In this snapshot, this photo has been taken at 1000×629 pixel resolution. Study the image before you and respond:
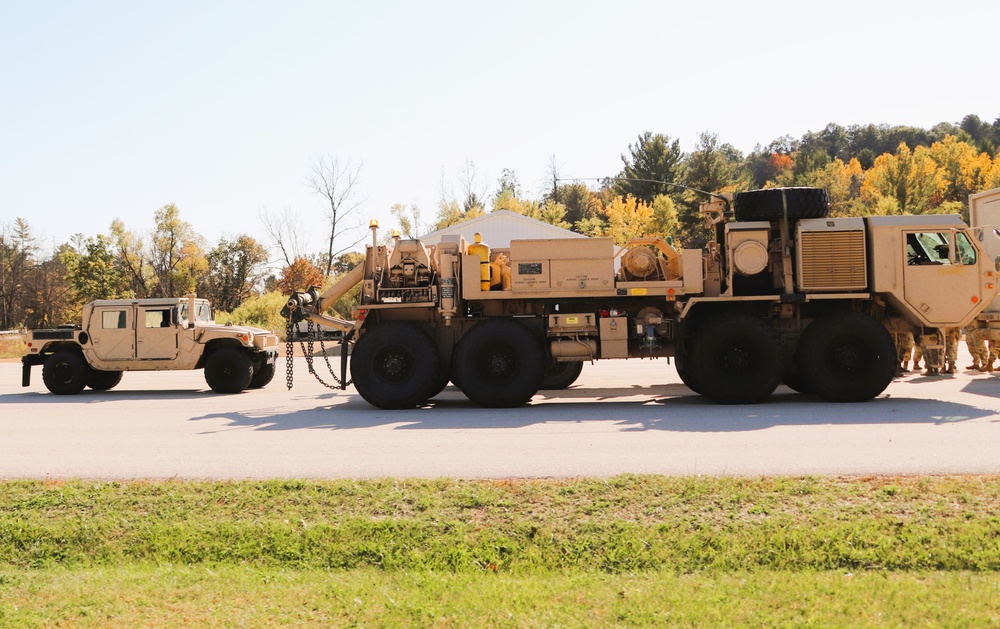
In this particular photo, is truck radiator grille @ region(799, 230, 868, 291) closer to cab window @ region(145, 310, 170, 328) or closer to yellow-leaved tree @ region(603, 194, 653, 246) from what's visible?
cab window @ region(145, 310, 170, 328)

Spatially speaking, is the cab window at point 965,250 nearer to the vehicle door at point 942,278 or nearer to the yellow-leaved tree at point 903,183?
the vehicle door at point 942,278

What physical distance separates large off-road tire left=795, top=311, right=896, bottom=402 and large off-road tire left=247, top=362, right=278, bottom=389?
11380 mm

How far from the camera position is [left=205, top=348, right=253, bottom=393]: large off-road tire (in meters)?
17.9

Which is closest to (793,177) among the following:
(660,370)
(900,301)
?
(660,370)

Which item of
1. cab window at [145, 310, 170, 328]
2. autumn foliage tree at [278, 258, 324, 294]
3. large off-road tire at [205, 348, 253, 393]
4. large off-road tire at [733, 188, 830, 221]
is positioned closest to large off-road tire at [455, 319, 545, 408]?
large off-road tire at [733, 188, 830, 221]

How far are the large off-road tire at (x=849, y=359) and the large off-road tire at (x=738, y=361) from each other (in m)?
0.61

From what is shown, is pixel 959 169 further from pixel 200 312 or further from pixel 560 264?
pixel 200 312

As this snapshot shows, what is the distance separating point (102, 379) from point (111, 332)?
137cm

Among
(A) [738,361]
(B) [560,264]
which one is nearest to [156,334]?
(B) [560,264]

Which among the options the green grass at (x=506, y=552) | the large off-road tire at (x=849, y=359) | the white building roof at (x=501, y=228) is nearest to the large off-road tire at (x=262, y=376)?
the green grass at (x=506, y=552)

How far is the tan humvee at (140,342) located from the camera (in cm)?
1845

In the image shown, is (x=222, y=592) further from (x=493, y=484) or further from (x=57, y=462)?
(x=57, y=462)

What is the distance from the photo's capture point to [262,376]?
63.5ft

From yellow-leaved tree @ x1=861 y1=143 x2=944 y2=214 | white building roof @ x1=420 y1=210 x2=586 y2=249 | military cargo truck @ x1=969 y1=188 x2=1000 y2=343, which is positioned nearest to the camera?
military cargo truck @ x1=969 y1=188 x2=1000 y2=343
